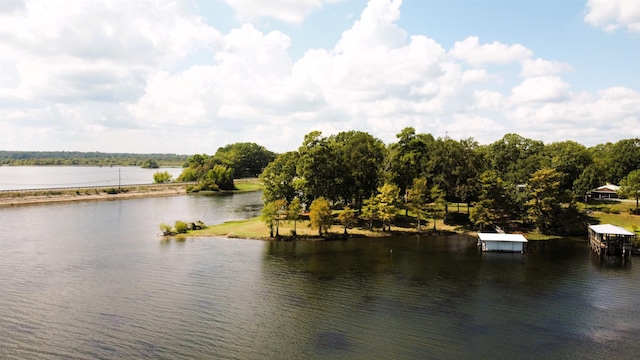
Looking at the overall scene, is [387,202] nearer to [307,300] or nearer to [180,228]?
[180,228]

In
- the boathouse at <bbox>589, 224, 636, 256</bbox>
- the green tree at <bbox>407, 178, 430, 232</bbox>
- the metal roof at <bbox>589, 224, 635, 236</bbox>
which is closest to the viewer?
the boathouse at <bbox>589, 224, 636, 256</bbox>

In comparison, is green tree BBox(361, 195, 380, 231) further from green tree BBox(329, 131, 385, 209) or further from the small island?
green tree BBox(329, 131, 385, 209)

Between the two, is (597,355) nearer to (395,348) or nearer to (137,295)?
(395,348)

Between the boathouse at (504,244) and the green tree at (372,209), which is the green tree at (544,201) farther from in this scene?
the green tree at (372,209)

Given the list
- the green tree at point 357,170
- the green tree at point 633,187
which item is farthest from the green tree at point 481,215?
the green tree at point 633,187

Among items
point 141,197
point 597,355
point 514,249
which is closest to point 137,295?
point 597,355

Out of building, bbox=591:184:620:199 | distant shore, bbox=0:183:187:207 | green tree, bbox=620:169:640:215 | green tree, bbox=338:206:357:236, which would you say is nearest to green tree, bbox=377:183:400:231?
green tree, bbox=338:206:357:236

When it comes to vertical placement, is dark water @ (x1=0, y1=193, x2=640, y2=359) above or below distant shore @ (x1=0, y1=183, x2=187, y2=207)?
below
